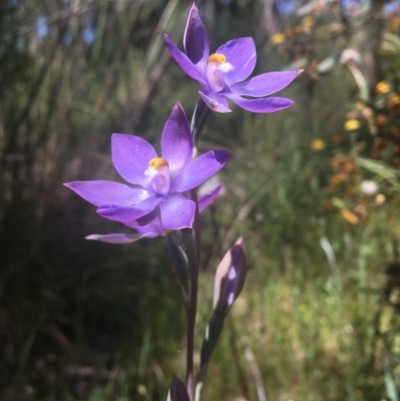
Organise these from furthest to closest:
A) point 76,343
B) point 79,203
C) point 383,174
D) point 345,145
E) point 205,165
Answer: point 345,145 < point 79,203 < point 76,343 < point 383,174 < point 205,165

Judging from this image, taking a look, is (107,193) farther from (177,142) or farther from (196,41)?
(196,41)

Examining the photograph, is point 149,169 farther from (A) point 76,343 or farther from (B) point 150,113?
(B) point 150,113

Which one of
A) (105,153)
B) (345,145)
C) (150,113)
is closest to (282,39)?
(150,113)

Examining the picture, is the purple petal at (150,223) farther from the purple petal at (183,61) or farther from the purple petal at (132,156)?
the purple petal at (183,61)

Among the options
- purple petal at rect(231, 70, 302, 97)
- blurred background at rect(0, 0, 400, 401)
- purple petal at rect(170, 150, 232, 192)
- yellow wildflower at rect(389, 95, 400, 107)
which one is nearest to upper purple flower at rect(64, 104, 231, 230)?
purple petal at rect(170, 150, 232, 192)

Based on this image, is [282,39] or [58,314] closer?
[58,314]

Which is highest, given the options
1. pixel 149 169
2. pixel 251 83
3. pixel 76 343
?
pixel 251 83

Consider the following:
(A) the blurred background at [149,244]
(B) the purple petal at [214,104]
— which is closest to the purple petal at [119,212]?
(B) the purple petal at [214,104]

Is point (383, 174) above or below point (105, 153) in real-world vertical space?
below
